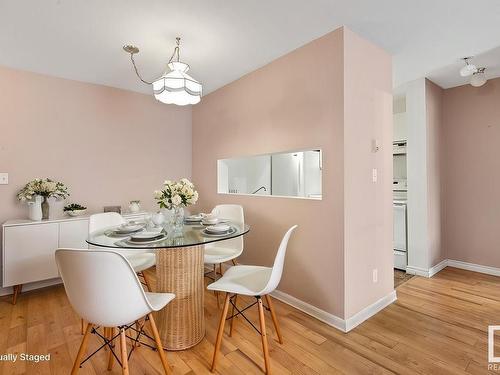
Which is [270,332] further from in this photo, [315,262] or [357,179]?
[357,179]

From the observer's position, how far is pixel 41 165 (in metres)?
3.03

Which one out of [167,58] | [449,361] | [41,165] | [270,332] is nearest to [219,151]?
[167,58]

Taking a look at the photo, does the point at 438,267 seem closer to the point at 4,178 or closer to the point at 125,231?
the point at 125,231

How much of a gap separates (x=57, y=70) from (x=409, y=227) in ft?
15.2

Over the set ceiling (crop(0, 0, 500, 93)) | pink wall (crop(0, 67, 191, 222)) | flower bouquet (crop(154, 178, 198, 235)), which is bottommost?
flower bouquet (crop(154, 178, 198, 235))

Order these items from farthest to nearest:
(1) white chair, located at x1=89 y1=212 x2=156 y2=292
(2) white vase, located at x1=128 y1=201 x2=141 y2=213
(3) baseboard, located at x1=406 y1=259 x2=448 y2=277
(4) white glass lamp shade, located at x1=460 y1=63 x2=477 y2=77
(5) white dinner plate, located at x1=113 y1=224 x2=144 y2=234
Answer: (2) white vase, located at x1=128 y1=201 x2=141 y2=213
(3) baseboard, located at x1=406 y1=259 x2=448 y2=277
(4) white glass lamp shade, located at x1=460 y1=63 x2=477 y2=77
(1) white chair, located at x1=89 y1=212 x2=156 y2=292
(5) white dinner plate, located at x1=113 y1=224 x2=144 y2=234

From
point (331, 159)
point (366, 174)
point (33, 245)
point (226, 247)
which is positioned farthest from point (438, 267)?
point (33, 245)

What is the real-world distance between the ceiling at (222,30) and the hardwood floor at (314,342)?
243 centimetres

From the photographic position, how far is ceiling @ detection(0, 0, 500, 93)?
6.14ft

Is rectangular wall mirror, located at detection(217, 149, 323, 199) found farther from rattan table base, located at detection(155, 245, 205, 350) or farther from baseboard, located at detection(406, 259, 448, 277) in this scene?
rattan table base, located at detection(155, 245, 205, 350)

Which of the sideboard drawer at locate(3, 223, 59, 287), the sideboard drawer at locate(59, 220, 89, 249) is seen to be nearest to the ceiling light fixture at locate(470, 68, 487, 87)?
the sideboard drawer at locate(59, 220, 89, 249)

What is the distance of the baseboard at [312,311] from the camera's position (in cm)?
210

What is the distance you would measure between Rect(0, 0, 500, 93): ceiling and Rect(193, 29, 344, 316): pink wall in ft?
0.74

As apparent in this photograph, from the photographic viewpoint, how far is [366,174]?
232 cm
